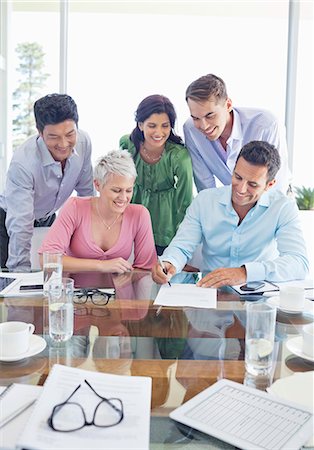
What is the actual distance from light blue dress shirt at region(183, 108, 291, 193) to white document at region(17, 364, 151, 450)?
1.73 meters

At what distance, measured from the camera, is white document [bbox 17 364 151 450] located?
2.54 feet

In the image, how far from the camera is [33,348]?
1.16 metres

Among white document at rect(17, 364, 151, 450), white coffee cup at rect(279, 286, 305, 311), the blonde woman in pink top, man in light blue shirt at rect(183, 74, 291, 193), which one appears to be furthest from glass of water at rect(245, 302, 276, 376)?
man in light blue shirt at rect(183, 74, 291, 193)

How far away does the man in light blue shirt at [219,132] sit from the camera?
232 cm

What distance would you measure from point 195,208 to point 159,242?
1.52 feet

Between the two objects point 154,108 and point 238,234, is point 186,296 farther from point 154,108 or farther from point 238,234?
point 154,108

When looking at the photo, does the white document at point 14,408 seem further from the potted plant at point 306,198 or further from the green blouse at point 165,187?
the potted plant at point 306,198

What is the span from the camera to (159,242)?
2678 mm

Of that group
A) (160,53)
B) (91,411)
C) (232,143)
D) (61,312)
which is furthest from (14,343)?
(160,53)

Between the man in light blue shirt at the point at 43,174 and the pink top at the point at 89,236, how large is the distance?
255 mm

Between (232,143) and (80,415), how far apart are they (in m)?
1.90

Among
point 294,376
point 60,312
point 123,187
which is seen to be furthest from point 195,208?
point 294,376

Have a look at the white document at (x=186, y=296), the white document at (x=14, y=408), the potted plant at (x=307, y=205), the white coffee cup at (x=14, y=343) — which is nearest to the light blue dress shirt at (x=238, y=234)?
the white document at (x=186, y=296)

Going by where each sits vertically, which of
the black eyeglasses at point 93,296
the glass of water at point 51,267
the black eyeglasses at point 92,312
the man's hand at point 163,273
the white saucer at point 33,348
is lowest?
the white saucer at point 33,348
